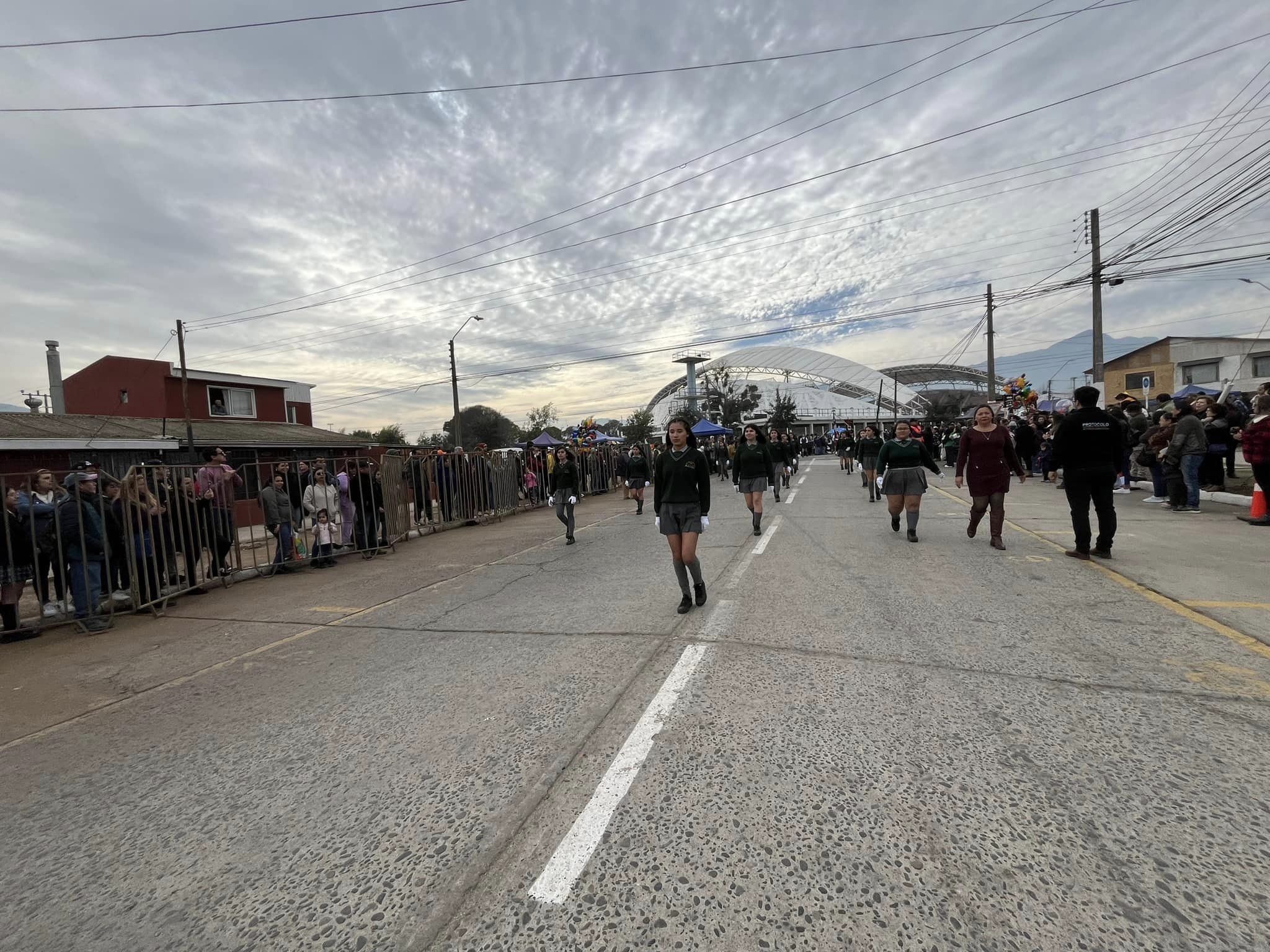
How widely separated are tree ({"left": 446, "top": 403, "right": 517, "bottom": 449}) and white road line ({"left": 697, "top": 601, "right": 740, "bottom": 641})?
226 feet

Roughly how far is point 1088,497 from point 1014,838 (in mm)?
6094

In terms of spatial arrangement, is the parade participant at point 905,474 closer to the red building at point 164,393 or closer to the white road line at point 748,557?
the white road line at point 748,557

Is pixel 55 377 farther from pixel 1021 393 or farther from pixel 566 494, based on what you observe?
pixel 1021 393

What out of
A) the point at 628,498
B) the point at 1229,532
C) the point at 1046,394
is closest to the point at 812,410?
the point at 1046,394

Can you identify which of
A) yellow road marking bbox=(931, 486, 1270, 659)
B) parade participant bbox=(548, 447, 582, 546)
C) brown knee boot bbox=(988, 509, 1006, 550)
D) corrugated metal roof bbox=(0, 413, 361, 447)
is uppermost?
corrugated metal roof bbox=(0, 413, 361, 447)

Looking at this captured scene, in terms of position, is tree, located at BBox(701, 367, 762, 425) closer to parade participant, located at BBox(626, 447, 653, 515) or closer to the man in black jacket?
parade participant, located at BBox(626, 447, 653, 515)

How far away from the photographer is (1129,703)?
332cm

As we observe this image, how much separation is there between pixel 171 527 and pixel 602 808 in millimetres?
7485

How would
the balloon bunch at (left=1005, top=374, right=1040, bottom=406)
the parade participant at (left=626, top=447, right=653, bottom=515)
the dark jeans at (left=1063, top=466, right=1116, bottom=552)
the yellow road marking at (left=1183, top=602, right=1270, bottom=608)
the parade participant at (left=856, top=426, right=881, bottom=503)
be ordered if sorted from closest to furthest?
the yellow road marking at (left=1183, top=602, right=1270, bottom=608) < the dark jeans at (left=1063, top=466, right=1116, bottom=552) < the parade participant at (left=856, top=426, right=881, bottom=503) < the parade participant at (left=626, top=447, right=653, bottom=515) < the balloon bunch at (left=1005, top=374, right=1040, bottom=406)

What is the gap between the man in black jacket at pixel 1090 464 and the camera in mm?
6773

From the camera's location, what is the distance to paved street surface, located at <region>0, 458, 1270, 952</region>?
2021mm

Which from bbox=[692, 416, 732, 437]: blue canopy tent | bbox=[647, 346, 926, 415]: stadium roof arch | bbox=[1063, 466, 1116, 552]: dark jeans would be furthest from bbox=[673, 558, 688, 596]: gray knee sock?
bbox=[647, 346, 926, 415]: stadium roof arch

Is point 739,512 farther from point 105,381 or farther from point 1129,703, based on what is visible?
point 105,381

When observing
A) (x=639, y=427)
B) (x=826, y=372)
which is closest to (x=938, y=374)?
(x=826, y=372)
